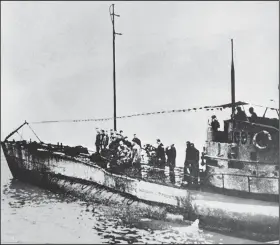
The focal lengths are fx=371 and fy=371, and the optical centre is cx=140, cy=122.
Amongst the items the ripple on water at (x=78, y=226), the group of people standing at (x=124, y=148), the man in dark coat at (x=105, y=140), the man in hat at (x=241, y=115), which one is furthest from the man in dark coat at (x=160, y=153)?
the man in hat at (x=241, y=115)

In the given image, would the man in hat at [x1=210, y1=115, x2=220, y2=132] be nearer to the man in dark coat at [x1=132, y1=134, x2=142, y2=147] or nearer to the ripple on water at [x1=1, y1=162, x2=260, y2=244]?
the ripple on water at [x1=1, y1=162, x2=260, y2=244]

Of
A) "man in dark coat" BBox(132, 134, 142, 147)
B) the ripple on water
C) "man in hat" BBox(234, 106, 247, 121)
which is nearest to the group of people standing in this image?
"man in dark coat" BBox(132, 134, 142, 147)

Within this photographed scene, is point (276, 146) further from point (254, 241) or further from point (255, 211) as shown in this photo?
point (254, 241)

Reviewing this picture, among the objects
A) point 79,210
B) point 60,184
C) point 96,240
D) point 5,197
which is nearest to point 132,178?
point 79,210

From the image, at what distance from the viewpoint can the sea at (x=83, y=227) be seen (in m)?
12.3

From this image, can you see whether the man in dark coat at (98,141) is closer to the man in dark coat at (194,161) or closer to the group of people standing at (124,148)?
the group of people standing at (124,148)

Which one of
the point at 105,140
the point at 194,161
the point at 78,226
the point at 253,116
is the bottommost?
the point at 78,226

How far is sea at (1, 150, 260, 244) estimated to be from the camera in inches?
485

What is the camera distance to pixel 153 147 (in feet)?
55.1

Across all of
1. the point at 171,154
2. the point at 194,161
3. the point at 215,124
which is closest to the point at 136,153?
the point at 171,154

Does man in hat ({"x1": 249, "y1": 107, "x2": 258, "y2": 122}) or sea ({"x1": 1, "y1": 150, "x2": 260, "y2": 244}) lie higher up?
man in hat ({"x1": 249, "y1": 107, "x2": 258, "y2": 122})

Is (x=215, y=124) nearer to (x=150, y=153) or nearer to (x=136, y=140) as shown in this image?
(x=150, y=153)

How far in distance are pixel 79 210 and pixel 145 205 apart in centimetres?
318

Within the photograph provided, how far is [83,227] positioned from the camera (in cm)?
1406
